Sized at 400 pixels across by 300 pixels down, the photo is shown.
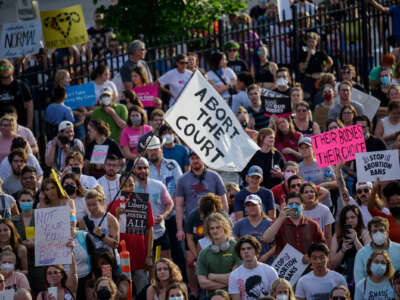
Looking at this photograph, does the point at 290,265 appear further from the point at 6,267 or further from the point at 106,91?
the point at 106,91

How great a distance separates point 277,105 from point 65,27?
174 inches

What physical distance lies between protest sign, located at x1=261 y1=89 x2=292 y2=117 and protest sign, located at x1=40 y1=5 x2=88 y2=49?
397 cm

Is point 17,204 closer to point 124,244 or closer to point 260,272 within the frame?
point 124,244

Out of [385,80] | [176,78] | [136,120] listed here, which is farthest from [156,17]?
[136,120]

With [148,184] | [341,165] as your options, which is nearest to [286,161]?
[341,165]

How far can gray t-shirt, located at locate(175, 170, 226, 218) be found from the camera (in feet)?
45.6

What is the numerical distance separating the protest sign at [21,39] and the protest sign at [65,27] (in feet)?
1.20

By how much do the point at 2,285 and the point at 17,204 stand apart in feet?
6.53

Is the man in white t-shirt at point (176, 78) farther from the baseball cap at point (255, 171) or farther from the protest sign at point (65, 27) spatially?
the baseball cap at point (255, 171)

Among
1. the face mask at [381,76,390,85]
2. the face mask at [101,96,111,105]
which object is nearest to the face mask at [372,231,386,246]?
the face mask at [101,96,111,105]

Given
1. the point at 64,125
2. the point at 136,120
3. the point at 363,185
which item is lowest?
the point at 363,185

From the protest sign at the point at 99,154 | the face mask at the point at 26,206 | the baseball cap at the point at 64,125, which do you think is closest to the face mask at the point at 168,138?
the protest sign at the point at 99,154

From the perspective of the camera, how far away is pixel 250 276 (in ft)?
39.0

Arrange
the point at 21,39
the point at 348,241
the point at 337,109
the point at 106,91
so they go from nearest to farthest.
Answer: the point at 348,241 < the point at 106,91 < the point at 337,109 < the point at 21,39
